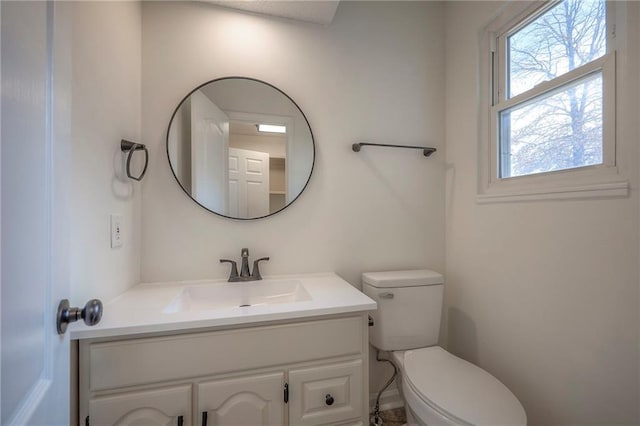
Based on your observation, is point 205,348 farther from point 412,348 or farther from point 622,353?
point 622,353

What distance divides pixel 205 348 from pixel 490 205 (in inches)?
57.5

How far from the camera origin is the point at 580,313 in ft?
3.31

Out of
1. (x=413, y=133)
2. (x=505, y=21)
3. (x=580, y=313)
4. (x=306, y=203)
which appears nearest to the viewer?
(x=580, y=313)

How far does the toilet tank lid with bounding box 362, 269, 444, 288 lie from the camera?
136cm

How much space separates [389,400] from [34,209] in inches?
72.4

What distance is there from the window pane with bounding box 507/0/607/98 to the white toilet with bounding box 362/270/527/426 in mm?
1090

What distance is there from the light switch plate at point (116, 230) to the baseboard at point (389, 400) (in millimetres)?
1552

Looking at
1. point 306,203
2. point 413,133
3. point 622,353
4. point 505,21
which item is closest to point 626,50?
point 505,21

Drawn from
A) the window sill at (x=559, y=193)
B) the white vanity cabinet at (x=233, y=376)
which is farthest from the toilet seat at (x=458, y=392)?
the window sill at (x=559, y=193)

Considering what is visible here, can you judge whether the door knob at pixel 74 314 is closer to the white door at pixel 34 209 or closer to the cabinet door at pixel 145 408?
the white door at pixel 34 209

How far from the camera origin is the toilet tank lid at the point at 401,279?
136cm

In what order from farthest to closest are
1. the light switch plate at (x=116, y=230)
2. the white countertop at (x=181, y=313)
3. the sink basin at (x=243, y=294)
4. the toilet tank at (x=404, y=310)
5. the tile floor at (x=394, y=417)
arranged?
1. the tile floor at (x=394, y=417)
2. the toilet tank at (x=404, y=310)
3. the sink basin at (x=243, y=294)
4. the light switch plate at (x=116, y=230)
5. the white countertop at (x=181, y=313)

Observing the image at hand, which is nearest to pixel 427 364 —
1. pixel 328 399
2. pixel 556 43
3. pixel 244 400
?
pixel 328 399

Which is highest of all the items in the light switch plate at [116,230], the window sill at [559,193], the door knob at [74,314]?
the window sill at [559,193]
